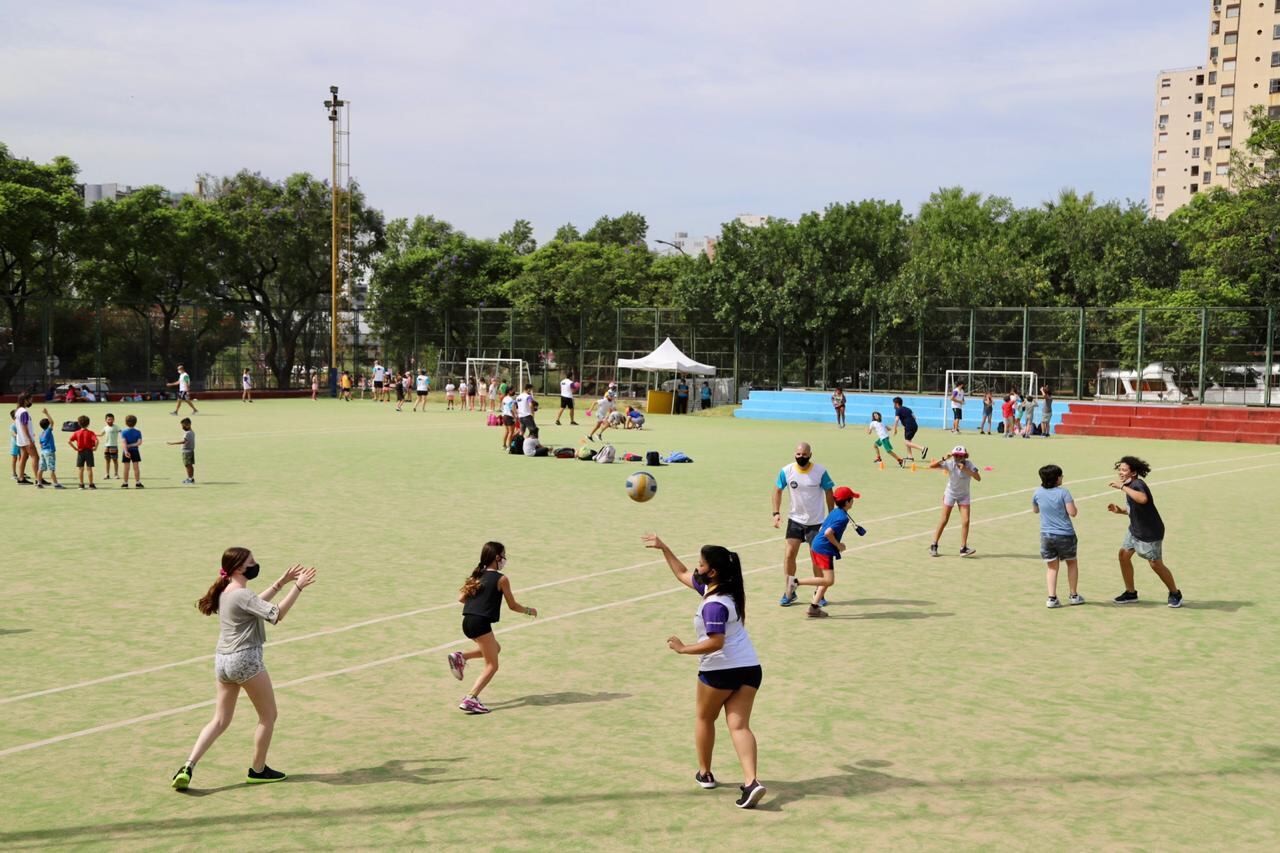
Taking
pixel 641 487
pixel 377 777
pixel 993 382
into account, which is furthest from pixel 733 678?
pixel 993 382

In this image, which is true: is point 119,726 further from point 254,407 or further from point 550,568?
point 254,407

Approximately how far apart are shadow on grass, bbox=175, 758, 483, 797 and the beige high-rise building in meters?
121

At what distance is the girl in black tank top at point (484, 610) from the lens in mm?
8938

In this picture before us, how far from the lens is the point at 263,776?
7.38 m

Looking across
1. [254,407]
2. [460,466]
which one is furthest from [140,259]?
[460,466]

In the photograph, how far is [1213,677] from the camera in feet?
33.0

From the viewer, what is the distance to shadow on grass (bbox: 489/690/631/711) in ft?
29.9

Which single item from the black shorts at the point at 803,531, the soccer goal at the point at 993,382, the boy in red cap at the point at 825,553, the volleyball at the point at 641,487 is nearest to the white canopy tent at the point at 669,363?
the soccer goal at the point at 993,382

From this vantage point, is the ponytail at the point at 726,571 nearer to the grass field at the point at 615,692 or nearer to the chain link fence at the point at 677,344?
the grass field at the point at 615,692

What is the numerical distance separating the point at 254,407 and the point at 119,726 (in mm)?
47461

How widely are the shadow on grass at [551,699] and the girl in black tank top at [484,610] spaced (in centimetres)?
21

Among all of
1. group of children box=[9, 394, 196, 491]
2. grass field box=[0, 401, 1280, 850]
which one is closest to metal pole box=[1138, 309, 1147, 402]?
grass field box=[0, 401, 1280, 850]

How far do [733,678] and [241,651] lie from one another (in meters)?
2.99

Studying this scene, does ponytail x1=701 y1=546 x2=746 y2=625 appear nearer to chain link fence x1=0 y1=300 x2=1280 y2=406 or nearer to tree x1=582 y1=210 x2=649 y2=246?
chain link fence x1=0 y1=300 x2=1280 y2=406
